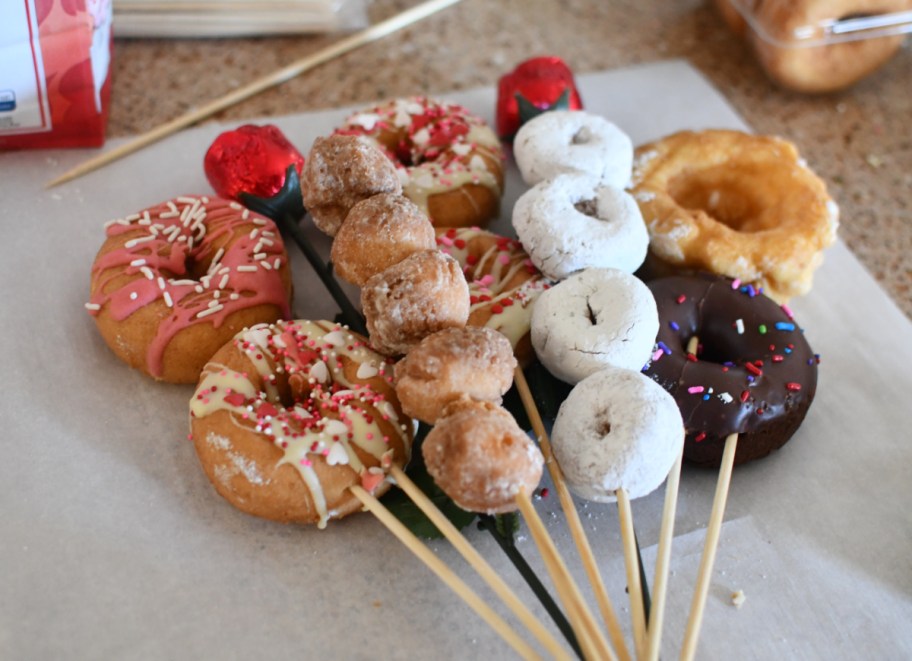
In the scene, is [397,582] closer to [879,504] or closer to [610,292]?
[610,292]

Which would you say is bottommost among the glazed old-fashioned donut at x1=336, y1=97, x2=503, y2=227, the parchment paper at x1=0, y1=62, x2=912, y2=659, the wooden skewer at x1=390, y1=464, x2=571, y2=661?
the parchment paper at x1=0, y1=62, x2=912, y2=659

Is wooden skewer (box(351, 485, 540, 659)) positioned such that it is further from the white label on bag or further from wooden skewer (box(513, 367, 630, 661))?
the white label on bag

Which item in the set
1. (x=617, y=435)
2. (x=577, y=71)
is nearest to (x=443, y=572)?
(x=617, y=435)

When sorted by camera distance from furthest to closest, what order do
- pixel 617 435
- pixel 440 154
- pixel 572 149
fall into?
pixel 440 154
pixel 572 149
pixel 617 435

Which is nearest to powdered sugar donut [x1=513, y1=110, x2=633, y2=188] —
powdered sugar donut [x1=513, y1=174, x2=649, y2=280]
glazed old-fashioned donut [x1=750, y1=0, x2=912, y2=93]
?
powdered sugar donut [x1=513, y1=174, x2=649, y2=280]

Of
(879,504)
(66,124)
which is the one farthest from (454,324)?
(66,124)

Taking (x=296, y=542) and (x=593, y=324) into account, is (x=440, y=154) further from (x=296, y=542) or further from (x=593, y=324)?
(x=296, y=542)

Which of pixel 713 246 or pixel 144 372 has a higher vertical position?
pixel 713 246
